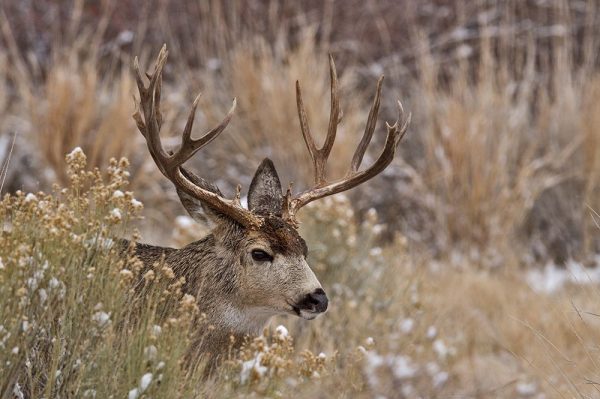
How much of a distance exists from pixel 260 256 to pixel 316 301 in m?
0.29

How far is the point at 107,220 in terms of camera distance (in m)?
3.53

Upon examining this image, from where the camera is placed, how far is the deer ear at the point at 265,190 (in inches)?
175

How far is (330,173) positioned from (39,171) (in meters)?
2.06

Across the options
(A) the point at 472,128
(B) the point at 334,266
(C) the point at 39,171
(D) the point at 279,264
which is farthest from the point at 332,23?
(D) the point at 279,264

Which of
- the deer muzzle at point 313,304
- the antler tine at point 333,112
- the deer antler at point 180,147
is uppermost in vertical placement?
the antler tine at point 333,112

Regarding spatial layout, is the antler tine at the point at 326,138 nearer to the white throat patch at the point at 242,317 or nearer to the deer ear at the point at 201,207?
the deer ear at the point at 201,207

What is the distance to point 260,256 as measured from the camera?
13.3ft

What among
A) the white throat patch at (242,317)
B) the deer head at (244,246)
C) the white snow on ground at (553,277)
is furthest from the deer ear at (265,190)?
the white snow on ground at (553,277)

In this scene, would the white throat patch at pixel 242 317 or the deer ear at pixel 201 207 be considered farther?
the deer ear at pixel 201 207

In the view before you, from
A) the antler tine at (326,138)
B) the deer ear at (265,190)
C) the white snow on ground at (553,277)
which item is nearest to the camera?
the antler tine at (326,138)

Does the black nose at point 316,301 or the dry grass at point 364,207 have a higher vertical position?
the dry grass at point 364,207

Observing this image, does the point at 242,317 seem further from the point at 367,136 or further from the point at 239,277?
the point at 367,136

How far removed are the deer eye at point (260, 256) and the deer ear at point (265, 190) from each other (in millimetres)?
397

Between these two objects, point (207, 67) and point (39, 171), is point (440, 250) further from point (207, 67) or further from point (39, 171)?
point (39, 171)
